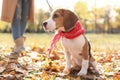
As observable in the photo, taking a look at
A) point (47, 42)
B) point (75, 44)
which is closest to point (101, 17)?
point (47, 42)

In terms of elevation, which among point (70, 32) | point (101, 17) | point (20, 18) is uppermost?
point (20, 18)

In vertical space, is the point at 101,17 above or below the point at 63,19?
below

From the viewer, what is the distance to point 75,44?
6230 mm

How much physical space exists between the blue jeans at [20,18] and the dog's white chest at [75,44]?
2018mm

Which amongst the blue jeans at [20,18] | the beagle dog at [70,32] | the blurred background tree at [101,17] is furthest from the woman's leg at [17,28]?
the blurred background tree at [101,17]

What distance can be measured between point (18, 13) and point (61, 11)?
204cm

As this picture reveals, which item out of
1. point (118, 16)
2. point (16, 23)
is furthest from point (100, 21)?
point (16, 23)

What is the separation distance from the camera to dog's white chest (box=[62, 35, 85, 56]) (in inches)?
245

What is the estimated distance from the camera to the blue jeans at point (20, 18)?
8.05m

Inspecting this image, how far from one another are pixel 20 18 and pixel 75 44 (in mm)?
2278

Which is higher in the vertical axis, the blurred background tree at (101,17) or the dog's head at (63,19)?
the dog's head at (63,19)

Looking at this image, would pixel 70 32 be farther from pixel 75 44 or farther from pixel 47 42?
pixel 47 42

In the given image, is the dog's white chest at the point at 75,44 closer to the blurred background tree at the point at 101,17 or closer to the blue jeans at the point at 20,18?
the blue jeans at the point at 20,18

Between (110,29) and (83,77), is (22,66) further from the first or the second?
(110,29)
